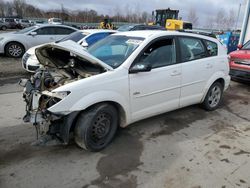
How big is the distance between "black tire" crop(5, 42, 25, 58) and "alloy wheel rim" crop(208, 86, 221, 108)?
26.8ft

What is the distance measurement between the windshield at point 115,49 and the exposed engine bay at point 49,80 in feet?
1.06

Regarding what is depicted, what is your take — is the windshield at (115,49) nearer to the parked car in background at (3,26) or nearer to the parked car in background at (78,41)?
the parked car in background at (78,41)

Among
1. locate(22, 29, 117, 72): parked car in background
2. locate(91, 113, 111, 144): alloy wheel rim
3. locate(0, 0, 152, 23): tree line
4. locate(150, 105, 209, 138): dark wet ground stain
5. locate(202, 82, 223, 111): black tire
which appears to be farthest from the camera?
locate(0, 0, 152, 23): tree line

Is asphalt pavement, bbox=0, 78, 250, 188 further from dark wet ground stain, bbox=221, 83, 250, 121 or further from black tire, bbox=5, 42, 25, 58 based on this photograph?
black tire, bbox=5, 42, 25, 58

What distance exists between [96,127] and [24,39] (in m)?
8.13

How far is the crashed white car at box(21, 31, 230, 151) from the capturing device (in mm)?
3087

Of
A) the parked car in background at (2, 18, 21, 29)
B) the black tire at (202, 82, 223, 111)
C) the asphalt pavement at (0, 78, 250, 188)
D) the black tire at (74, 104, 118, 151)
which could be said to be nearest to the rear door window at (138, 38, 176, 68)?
the black tire at (74, 104, 118, 151)

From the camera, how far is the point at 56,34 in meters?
10.8

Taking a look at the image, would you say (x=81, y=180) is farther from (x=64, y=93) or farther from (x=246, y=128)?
(x=246, y=128)

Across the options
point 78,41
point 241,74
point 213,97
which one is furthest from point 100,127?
point 241,74

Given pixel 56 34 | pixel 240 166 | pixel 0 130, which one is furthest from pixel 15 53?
pixel 240 166

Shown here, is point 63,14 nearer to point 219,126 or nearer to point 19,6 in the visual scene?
point 19,6

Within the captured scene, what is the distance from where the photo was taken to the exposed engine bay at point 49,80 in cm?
306

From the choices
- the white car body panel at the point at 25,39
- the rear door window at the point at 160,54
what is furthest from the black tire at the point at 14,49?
the rear door window at the point at 160,54
